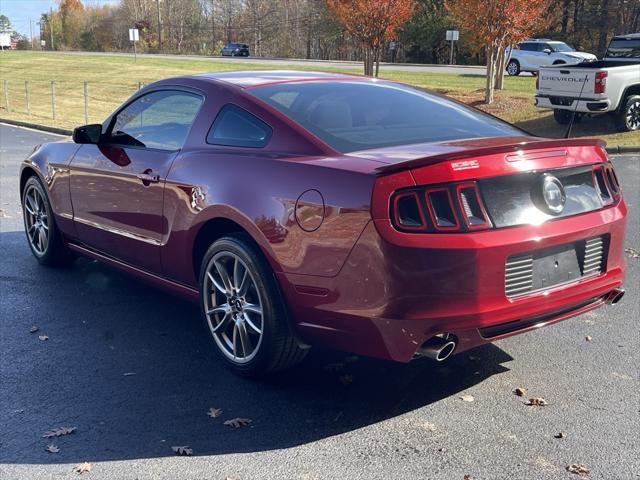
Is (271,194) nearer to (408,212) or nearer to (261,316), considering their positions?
(261,316)

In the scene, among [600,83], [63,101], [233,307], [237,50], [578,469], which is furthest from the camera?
[237,50]

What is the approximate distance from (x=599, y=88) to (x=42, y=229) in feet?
40.7

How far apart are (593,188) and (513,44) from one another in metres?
18.7

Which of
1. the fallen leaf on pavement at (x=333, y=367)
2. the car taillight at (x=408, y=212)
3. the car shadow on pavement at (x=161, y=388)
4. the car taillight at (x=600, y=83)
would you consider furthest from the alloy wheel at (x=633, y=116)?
the car taillight at (x=408, y=212)

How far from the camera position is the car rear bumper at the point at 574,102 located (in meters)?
15.4

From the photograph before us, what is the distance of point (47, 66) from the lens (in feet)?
173

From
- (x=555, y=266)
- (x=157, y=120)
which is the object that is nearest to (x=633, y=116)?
(x=157, y=120)

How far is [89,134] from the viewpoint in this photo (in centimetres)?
537

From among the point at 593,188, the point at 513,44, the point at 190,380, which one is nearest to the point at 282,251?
the point at 190,380

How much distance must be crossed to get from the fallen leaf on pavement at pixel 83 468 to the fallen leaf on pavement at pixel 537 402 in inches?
84.5

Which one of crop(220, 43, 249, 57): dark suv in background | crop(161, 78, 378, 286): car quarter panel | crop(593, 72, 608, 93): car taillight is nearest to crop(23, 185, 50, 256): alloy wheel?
crop(161, 78, 378, 286): car quarter panel

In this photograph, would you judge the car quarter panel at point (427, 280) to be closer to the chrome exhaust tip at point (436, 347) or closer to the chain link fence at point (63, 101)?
the chrome exhaust tip at point (436, 347)

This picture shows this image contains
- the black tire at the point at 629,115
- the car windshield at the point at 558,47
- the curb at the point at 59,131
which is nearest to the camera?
the curb at the point at 59,131

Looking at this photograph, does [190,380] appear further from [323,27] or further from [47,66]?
[323,27]
